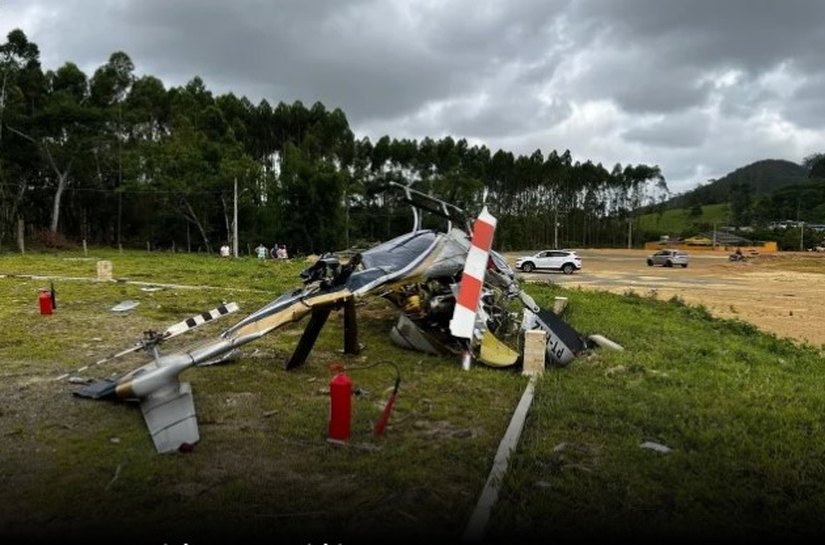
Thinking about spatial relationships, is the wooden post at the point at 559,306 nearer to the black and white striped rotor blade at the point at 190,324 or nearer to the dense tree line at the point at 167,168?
the black and white striped rotor blade at the point at 190,324

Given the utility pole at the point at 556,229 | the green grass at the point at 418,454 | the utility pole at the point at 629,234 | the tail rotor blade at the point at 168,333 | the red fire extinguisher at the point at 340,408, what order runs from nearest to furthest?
the green grass at the point at 418,454
the red fire extinguisher at the point at 340,408
the tail rotor blade at the point at 168,333
the utility pole at the point at 556,229
the utility pole at the point at 629,234

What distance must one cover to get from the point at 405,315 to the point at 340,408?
4.27 meters

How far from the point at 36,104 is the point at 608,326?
166 ft

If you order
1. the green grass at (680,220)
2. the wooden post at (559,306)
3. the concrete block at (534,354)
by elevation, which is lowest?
the wooden post at (559,306)

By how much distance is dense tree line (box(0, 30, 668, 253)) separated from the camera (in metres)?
47.0

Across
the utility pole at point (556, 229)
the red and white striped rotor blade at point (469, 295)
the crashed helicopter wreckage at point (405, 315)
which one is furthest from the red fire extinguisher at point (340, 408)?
the utility pole at point (556, 229)

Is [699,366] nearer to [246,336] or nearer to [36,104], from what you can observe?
[246,336]

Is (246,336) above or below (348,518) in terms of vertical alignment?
above

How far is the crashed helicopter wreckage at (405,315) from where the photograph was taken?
554 cm

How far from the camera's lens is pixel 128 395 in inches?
223

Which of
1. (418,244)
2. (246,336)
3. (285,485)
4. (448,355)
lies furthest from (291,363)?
(285,485)

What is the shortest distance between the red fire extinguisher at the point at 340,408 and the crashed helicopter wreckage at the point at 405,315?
1064 millimetres

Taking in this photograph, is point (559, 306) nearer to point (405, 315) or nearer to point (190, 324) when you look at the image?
point (405, 315)

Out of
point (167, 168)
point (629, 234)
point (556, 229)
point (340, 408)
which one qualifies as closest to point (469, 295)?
point (340, 408)
